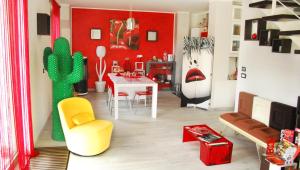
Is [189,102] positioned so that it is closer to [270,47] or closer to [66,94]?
[270,47]

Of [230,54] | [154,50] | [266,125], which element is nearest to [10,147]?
[266,125]

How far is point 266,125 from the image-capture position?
399cm

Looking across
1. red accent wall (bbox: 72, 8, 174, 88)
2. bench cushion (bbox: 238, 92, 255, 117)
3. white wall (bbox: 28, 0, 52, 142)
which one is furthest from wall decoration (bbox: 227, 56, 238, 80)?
white wall (bbox: 28, 0, 52, 142)

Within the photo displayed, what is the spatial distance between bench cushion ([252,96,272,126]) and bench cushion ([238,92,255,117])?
5.2 inches

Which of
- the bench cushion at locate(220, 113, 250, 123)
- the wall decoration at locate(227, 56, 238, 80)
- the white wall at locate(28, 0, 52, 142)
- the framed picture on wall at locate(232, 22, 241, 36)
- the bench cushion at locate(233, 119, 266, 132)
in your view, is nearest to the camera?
the bench cushion at locate(233, 119, 266, 132)

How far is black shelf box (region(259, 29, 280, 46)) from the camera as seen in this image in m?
3.99

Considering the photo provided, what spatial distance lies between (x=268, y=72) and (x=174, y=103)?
Answer: 328 cm

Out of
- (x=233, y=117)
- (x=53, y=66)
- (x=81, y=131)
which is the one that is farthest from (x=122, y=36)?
(x=81, y=131)

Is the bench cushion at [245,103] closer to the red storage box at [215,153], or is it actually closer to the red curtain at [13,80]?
the red storage box at [215,153]

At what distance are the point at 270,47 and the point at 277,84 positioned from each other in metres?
0.63

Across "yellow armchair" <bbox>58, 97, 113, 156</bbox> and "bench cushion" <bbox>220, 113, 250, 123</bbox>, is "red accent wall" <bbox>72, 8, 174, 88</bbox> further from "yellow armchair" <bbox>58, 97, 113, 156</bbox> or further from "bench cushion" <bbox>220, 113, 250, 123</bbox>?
"bench cushion" <bbox>220, 113, 250, 123</bbox>

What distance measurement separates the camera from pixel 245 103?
459 cm

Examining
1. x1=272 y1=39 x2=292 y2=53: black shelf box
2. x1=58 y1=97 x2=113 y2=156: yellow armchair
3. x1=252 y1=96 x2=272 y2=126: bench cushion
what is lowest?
x1=58 y1=97 x2=113 y2=156: yellow armchair

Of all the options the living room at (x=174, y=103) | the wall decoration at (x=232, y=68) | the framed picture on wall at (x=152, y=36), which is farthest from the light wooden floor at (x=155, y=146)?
the framed picture on wall at (x=152, y=36)
